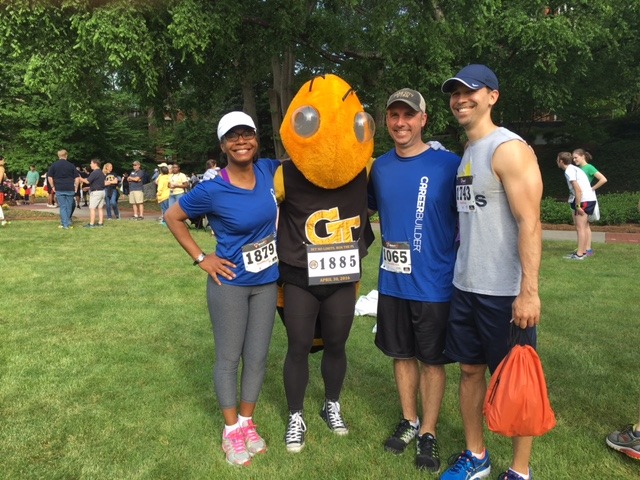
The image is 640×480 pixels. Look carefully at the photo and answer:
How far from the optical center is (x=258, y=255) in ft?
9.87

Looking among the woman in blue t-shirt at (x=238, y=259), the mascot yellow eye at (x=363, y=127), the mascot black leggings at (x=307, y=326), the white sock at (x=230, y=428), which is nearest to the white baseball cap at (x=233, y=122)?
the woman in blue t-shirt at (x=238, y=259)

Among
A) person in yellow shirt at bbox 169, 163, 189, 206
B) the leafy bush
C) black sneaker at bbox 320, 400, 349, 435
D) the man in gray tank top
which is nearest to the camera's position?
the man in gray tank top

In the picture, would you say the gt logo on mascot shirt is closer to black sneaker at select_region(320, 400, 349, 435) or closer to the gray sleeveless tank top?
the gray sleeveless tank top

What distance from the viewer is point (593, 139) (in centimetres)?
2705

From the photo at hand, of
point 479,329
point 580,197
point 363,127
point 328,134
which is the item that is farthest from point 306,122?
point 580,197

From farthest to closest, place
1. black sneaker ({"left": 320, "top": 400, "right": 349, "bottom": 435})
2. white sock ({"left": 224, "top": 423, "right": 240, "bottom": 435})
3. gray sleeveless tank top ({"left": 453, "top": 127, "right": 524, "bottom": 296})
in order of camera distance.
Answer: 1. black sneaker ({"left": 320, "top": 400, "right": 349, "bottom": 435})
2. white sock ({"left": 224, "top": 423, "right": 240, "bottom": 435})
3. gray sleeveless tank top ({"left": 453, "top": 127, "right": 524, "bottom": 296})

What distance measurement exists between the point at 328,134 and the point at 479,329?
1.29 metres

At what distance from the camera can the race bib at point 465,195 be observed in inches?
104

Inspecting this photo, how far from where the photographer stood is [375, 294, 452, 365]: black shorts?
9.89 ft

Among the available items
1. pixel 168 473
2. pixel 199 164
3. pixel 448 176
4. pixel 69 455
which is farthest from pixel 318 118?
pixel 199 164

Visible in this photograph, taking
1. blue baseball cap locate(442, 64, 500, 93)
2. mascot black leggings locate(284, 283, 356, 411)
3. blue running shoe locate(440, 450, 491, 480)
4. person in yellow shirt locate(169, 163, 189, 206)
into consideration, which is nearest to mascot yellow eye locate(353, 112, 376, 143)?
blue baseball cap locate(442, 64, 500, 93)

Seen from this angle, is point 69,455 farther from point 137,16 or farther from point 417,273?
point 137,16

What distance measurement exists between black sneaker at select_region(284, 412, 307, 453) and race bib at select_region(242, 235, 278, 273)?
3.35 ft

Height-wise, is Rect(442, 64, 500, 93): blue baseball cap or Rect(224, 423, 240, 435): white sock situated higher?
Rect(442, 64, 500, 93): blue baseball cap
